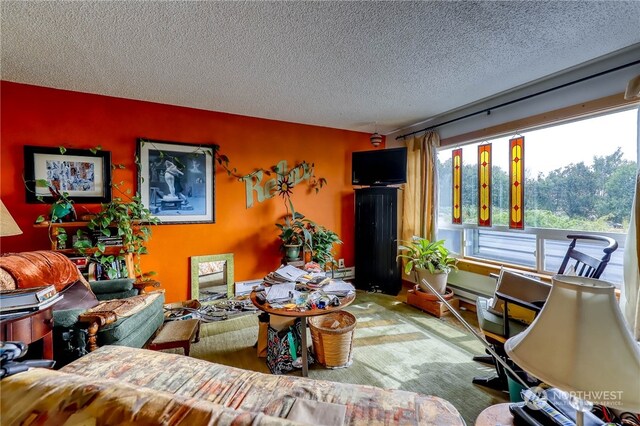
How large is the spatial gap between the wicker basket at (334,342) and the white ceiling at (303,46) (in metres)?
2.03

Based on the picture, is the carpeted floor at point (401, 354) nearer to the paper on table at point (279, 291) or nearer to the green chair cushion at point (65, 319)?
the paper on table at point (279, 291)

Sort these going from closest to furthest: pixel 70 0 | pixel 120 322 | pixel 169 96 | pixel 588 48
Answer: pixel 70 0
pixel 120 322
pixel 588 48
pixel 169 96

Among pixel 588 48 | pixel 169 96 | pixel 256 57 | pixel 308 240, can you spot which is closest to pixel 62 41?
pixel 169 96

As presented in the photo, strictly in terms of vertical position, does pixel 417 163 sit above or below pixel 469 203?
above

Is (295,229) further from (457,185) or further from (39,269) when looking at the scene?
(39,269)

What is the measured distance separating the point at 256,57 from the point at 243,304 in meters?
2.60

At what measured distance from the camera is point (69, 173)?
2.60 m

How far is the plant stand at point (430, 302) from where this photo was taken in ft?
9.27

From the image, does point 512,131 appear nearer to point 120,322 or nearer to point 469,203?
point 469,203

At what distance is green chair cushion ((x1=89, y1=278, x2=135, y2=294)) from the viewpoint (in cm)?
220

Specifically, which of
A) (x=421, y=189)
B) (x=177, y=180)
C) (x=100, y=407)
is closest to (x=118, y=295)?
(x=177, y=180)

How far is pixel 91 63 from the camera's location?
2076mm

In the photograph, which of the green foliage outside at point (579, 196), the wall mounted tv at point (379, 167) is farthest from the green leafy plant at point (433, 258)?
the wall mounted tv at point (379, 167)

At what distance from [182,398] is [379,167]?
3.38 meters
